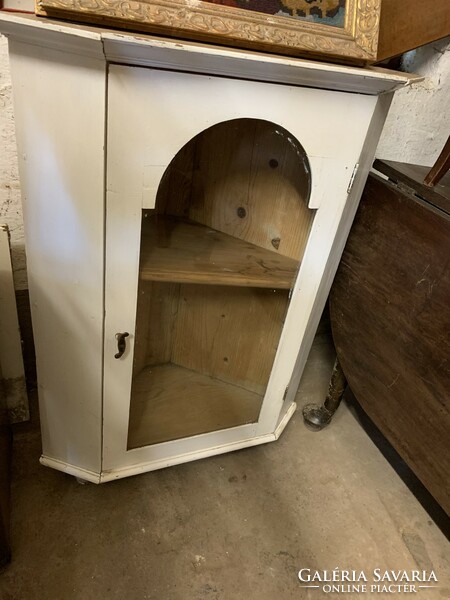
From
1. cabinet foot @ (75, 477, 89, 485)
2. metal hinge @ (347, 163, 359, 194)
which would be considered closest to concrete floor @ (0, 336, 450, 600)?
cabinet foot @ (75, 477, 89, 485)

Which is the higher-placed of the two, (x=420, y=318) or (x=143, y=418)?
(x=420, y=318)

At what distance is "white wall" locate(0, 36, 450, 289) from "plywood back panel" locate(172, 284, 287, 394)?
0.46m

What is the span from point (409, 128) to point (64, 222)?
1050mm

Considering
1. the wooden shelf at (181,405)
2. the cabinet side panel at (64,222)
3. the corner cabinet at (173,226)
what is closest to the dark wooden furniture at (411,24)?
the corner cabinet at (173,226)

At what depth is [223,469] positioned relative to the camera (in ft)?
4.02

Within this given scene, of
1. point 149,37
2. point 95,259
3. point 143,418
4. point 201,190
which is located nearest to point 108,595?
point 143,418

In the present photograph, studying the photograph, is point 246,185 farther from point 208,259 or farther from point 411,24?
point 411,24

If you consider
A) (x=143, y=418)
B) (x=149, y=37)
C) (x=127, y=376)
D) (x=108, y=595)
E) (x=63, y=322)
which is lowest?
(x=108, y=595)

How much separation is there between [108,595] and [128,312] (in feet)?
1.99

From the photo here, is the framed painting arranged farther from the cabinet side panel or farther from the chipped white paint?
the chipped white paint

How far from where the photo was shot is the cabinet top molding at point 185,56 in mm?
557

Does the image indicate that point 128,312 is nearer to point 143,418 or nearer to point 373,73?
point 143,418

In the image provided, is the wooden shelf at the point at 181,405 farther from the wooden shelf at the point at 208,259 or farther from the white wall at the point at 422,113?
the white wall at the point at 422,113

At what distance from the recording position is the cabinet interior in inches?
34.1
